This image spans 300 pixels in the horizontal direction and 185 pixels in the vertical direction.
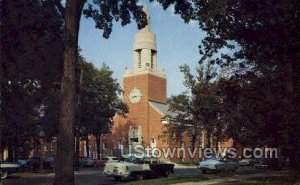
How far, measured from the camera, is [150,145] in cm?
7081

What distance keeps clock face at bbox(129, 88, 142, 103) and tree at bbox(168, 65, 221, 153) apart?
1384 cm

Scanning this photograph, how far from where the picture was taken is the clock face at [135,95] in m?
74.1

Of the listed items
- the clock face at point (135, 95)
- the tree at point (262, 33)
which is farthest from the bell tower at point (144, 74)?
the tree at point (262, 33)

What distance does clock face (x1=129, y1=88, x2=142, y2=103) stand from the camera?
7406cm

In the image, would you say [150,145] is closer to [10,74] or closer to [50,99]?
[50,99]

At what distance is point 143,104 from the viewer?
7312 centimetres

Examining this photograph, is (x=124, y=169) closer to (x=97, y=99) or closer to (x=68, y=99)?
(x=68, y=99)

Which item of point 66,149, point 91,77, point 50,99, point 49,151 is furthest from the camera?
point 49,151

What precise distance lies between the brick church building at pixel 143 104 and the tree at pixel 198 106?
A: 1110 cm

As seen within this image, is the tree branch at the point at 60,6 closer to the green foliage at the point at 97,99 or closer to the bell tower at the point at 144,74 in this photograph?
the green foliage at the point at 97,99

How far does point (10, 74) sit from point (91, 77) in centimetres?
2804

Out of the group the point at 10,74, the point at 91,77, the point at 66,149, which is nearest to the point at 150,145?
the point at 91,77

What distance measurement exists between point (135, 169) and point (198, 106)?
27.8 meters

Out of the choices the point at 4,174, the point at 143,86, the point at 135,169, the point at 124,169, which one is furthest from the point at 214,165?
the point at 143,86
